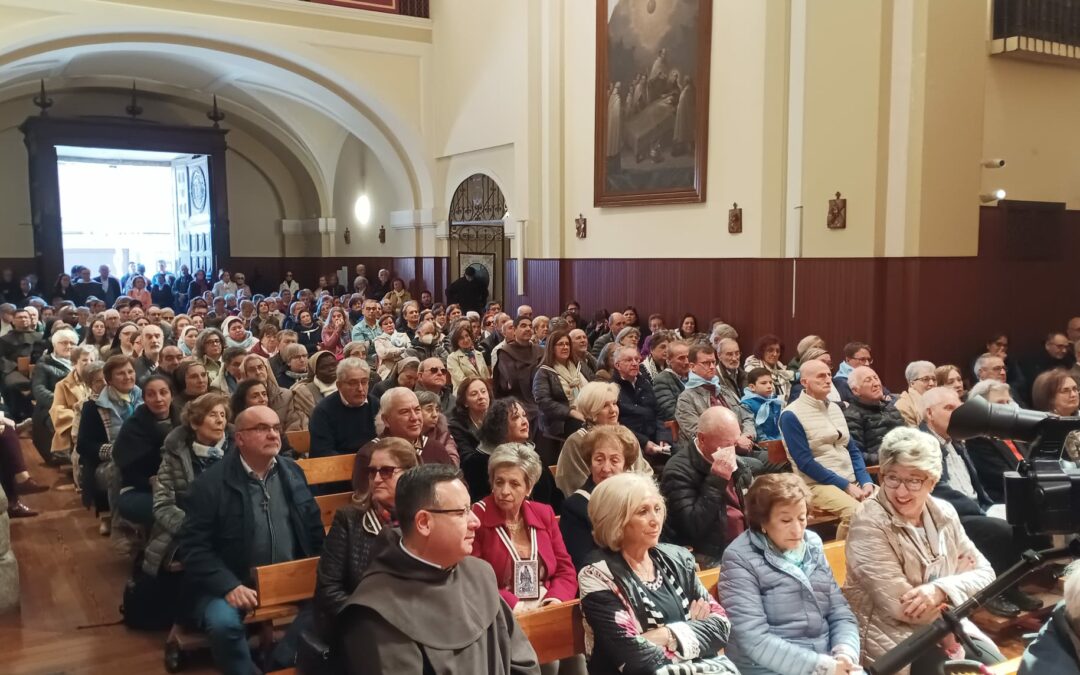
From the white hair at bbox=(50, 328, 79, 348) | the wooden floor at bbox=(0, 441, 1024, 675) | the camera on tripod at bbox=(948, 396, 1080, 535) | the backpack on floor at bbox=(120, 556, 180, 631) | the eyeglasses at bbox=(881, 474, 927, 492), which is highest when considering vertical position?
the camera on tripod at bbox=(948, 396, 1080, 535)

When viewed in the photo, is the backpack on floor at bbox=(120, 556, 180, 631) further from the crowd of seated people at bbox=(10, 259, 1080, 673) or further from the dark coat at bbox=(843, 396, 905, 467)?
the dark coat at bbox=(843, 396, 905, 467)

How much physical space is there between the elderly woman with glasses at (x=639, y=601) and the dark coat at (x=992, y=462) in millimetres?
2559

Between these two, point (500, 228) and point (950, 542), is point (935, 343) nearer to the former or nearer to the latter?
point (950, 542)

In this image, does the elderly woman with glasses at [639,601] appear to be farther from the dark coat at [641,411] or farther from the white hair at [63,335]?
the white hair at [63,335]

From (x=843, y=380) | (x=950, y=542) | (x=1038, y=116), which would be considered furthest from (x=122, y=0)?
(x=950, y=542)

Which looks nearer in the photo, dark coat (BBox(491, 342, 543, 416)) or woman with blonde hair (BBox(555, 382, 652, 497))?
woman with blonde hair (BBox(555, 382, 652, 497))

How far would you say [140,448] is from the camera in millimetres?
4180

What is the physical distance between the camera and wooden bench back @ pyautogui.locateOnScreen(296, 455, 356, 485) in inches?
163

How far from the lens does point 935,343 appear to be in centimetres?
803

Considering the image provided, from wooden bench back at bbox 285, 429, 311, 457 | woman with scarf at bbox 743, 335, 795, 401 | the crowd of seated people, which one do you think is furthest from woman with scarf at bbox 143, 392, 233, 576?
woman with scarf at bbox 743, 335, 795, 401

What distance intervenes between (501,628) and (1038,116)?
8.58m

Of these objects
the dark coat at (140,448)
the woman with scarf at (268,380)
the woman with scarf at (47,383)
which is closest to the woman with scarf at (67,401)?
the woman with scarf at (47,383)

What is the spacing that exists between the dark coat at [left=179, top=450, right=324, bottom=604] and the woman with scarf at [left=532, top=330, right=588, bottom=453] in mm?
2189

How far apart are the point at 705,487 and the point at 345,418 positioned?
6.72 ft
